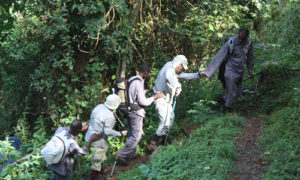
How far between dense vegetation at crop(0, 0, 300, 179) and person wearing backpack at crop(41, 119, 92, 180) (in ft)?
2.37

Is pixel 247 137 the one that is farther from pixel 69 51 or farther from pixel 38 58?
pixel 38 58

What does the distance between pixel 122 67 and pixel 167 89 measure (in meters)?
1.79

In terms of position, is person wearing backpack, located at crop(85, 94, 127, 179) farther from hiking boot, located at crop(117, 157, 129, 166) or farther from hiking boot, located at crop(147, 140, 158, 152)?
hiking boot, located at crop(147, 140, 158, 152)

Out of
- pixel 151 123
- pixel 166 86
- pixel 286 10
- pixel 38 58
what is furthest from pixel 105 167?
pixel 286 10

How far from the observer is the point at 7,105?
847cm

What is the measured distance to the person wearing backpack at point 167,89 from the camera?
6321 millimetres

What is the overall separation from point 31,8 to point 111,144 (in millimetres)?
3529

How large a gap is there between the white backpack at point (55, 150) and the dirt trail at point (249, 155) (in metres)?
2.68

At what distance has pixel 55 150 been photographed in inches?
195

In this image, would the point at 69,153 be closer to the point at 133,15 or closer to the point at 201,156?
the point at 201,156

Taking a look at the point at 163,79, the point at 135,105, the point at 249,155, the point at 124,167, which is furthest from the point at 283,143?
the point at 124,167

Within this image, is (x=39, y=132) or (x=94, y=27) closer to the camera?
(x=94, y=27)

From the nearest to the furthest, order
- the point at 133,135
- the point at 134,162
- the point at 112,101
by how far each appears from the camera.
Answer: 1. the point at 112,101
2. the point at 133,135
3. the point at 134,162

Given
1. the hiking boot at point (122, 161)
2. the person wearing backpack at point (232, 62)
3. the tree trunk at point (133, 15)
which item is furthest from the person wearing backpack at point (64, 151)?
the person wearing backpack at point (232, 62)
